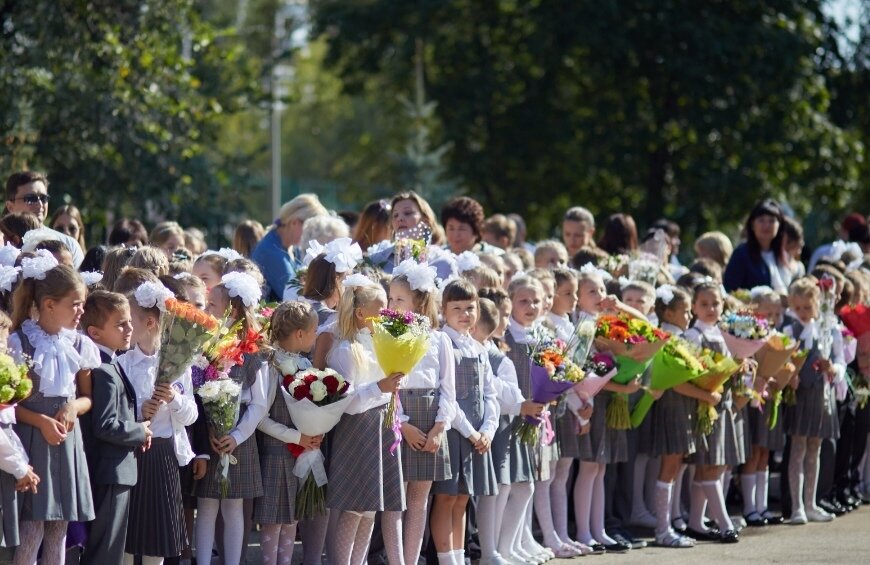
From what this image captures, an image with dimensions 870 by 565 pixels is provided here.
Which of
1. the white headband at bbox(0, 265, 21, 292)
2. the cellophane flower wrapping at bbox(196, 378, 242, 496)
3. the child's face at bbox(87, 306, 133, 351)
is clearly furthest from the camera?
the cellophane flower wrapping at bbox(196, 378, 242, 496)

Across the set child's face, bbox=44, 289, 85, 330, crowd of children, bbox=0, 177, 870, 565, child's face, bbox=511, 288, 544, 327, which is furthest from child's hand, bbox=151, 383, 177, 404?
child's face, bbox=511, 288, 544, 327

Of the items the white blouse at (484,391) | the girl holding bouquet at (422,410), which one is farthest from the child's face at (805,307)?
the girl holding bouquet at (422,410)

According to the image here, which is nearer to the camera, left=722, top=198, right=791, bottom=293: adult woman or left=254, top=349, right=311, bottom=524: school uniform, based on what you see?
left=254, top=349, right=311, bottom=524: school uniform

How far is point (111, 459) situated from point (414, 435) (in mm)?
1820

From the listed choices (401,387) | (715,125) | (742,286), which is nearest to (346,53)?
(715,125)

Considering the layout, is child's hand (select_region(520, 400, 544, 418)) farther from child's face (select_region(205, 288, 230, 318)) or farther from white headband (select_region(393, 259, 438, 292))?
child's face (select_region(205, 288, 230, 318))

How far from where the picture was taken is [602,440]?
9.72 meters

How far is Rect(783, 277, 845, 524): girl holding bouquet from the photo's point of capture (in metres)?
11.2

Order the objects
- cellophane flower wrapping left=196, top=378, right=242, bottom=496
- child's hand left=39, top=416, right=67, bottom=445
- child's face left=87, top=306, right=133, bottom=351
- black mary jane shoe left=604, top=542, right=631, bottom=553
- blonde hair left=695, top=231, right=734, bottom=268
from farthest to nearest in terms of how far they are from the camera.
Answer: blonde hair left=695, top=231, right=734, bottom=268 < black mary jane shoe left=604, top=542, right=631, bottom=553 < cellophane flower wrapping left=196, top=378, right=242, bottom=496 < child's face left=87, top=306, right=133, bottom=351 < child's hand left=39, top=416, right=67, bottom=445

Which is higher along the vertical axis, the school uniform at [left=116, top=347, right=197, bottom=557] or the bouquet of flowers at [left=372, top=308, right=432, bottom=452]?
the bouquet of flowers at [left=372, top=308, right=432, bottom=452]

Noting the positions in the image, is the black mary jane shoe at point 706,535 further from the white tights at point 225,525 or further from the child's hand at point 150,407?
the child's hand at point 150,407

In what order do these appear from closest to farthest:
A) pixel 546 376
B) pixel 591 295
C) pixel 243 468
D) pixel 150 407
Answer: pixel 150 407 < pixel 243 468 < pixel 546 376 < pixel 591 295

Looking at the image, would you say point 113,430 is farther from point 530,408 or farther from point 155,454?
point 530,408

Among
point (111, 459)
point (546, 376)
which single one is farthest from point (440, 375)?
point (111, 459)
